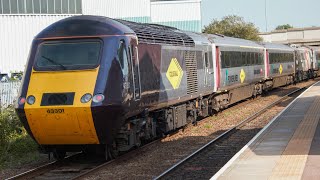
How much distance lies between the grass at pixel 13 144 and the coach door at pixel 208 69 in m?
6.67

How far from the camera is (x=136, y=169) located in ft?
36.2

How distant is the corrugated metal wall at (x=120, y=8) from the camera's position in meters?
46.5

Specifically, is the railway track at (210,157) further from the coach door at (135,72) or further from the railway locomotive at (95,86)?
the coach door at (135,72)

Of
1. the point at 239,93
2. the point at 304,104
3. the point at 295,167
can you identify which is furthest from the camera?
the point at 239,93

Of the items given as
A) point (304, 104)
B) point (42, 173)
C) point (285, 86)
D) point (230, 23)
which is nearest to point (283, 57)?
point (285, 86)

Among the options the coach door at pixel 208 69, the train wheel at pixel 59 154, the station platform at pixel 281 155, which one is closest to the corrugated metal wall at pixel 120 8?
the coach door at pixel 208 69

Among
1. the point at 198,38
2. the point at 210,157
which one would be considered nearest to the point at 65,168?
the point at 210,157

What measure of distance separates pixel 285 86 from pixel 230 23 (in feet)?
72.8

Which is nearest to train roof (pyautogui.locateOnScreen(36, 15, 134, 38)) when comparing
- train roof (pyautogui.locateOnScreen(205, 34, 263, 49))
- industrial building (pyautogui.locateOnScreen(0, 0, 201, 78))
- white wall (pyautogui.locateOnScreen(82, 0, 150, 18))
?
train roof (pyautogui.locateOnScreen(205, 34, 263, 49))

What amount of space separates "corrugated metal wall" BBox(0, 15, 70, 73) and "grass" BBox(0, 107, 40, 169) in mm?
26813

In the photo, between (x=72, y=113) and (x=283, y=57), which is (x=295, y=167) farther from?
(x=283, y=57)

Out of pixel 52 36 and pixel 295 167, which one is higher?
pixel 52 36

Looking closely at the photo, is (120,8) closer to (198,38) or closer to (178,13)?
(178,13)

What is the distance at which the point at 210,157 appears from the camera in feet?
39.6
